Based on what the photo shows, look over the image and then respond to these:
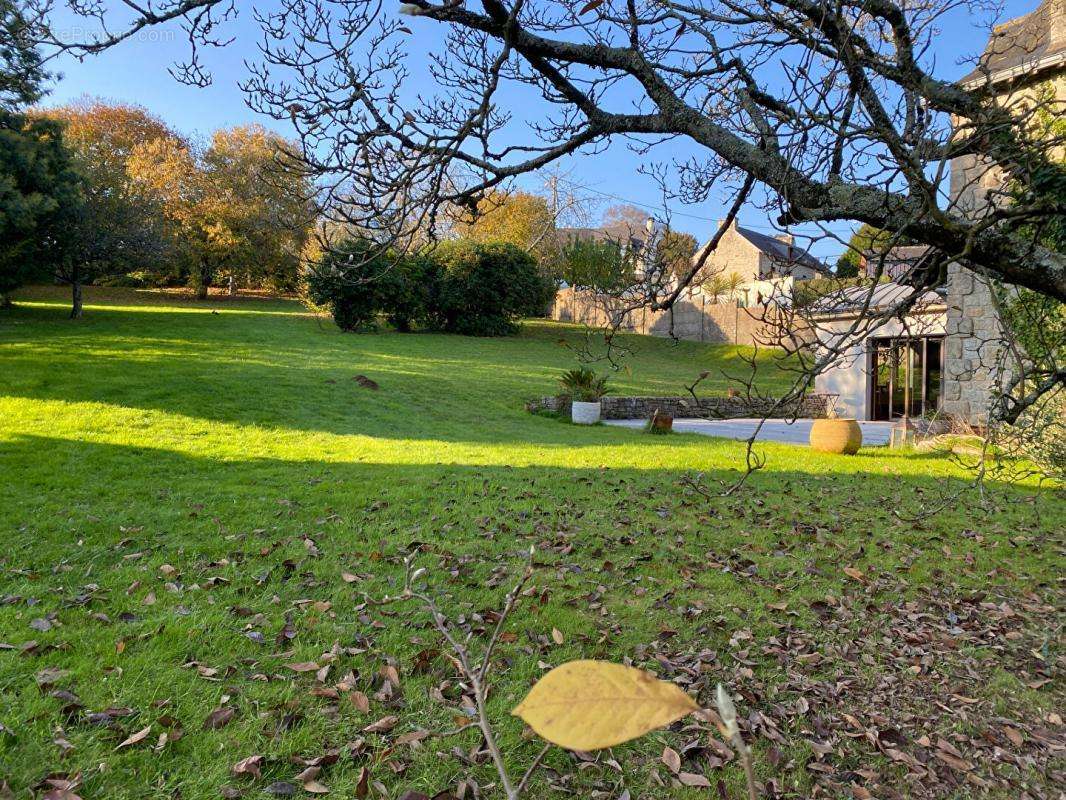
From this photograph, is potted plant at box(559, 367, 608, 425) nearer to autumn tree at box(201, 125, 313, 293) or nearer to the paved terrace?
the paved terrace

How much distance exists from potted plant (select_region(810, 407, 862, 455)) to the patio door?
5.44m

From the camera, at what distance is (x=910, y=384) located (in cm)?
1822

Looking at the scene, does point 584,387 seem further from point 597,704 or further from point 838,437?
point 597,704

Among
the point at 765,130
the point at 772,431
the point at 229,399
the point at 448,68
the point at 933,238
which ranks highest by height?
the point at 448,68

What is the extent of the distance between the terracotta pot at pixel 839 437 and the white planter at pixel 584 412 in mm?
4800

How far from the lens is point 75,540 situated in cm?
497

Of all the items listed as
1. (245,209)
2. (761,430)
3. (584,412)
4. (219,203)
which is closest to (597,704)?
(584,412)

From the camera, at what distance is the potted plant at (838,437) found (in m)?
11.8


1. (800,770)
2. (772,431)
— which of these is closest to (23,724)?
(800,770)

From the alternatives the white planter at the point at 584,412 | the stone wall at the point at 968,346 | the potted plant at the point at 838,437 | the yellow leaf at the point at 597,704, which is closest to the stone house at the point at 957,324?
the stone wall at the point at 968,346

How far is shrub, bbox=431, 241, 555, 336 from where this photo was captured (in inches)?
1078

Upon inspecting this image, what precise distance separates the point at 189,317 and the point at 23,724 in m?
24.3

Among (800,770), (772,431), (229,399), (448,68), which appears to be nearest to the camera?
(800,770)

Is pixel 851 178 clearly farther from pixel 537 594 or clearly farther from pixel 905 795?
pixel 537 594
